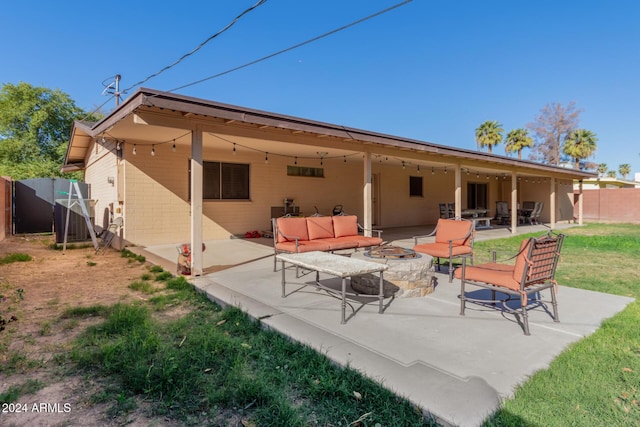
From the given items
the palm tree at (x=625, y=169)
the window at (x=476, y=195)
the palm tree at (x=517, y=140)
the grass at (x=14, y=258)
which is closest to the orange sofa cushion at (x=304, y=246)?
the grass at (x=14, y=258)

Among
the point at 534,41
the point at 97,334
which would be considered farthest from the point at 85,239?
the point at 534,41

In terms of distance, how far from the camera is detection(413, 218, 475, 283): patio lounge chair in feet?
16.5

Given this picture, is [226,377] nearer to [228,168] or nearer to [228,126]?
[228,126]

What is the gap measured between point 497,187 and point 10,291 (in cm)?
2084

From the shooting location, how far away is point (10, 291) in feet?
15.2

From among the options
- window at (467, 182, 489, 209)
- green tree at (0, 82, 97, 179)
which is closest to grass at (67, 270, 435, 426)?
window at (467, 182, 489, 209)

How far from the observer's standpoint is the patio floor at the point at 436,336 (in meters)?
2.08

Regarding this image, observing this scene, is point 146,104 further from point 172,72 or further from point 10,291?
point 172,72

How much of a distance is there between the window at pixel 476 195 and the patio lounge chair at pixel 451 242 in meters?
13.1

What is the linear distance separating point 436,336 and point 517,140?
33.7 metres

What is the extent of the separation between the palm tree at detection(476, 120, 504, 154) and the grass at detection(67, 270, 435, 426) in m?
32.4

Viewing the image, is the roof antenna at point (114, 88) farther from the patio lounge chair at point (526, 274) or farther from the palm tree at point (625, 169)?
the palm tree at point (625, 169)

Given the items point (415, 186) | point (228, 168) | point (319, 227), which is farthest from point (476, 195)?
point (319, 227)

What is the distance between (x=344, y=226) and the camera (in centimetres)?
660
